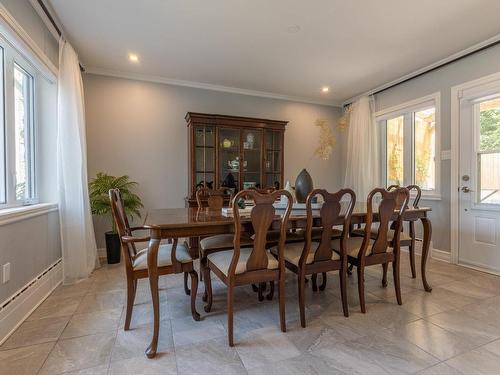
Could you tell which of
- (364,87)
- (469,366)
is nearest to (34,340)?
(469,366)

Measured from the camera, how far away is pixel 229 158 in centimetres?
389

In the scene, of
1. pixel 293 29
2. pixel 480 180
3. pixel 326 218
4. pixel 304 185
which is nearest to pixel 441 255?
pixel 480 180

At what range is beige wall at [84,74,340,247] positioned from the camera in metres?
3.55

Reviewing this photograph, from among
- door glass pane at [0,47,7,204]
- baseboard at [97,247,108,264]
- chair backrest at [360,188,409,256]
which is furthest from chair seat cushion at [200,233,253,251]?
baseboard at [97,247,108,264]

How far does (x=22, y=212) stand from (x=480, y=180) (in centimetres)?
452

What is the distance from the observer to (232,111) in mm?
4199

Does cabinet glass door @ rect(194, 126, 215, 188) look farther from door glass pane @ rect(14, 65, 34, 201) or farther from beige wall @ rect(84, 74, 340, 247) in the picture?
door glass pane @ rect(14, 65, 34, 201)

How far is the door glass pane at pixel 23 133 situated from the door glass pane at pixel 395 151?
465cm

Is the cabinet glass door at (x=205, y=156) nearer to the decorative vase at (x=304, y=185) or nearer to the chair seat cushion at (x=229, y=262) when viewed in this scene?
the decorative vase at (x=304, y=185)

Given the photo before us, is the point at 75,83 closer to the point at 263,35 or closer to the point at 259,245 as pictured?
the point at 263,35

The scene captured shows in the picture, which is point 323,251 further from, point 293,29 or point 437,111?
point 437,111

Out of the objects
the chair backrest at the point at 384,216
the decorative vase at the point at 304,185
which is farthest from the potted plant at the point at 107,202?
the chair backrest at the point at 384,216

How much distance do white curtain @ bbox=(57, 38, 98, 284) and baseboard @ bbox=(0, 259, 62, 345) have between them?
0.14 m

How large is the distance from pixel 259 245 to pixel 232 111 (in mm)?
2962
